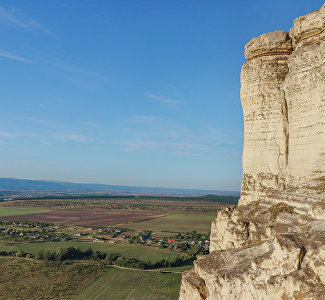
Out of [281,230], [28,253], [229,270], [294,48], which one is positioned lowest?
[28,253]

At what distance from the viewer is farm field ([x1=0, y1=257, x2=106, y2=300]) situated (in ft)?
113

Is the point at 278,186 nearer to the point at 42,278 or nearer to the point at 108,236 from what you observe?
the point at 42,278

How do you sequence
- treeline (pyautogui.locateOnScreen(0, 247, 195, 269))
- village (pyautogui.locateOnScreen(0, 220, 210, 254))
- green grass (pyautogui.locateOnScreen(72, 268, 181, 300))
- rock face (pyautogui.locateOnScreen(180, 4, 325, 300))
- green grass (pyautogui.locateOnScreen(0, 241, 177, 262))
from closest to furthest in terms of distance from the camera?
1. rock face (pyautogui.locateOnScreen(180, 4, 325, 300))
2. green grass (pyautogui.locateOnScreen(72, 268, 181, 300))
3. treeline (pyautogui.locateOnScreen(0, 247, 195, 269))
4. green grass (pyautogui.locateOnScreen(0, 241, 177, 262))
5. village (pyautogui.locateOnScreen(0, 220, 210, 254))

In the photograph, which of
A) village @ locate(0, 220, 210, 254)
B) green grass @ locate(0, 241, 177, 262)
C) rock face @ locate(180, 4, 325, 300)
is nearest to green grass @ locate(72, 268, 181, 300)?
green grass @ locate(0, 241, 177, 262)

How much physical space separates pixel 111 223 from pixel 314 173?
277ft

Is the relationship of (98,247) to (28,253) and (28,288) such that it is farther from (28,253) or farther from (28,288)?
(28,288)

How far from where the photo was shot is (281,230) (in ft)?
33.7

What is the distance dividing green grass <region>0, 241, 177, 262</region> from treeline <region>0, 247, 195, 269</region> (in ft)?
8.49

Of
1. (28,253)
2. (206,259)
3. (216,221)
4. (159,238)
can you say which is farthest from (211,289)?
(159,238)

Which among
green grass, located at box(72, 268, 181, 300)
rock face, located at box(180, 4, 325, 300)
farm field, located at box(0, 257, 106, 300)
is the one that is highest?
rock face, located at box(180, 4, 325, 300)

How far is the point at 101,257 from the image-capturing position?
170ft

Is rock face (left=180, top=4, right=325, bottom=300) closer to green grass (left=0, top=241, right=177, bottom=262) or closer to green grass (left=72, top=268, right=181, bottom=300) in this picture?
green grass (left=72, top=268, right=181, bottom=300)

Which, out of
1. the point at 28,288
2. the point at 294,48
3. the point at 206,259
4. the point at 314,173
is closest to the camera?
the point at 206,259

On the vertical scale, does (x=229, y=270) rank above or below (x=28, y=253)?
above
